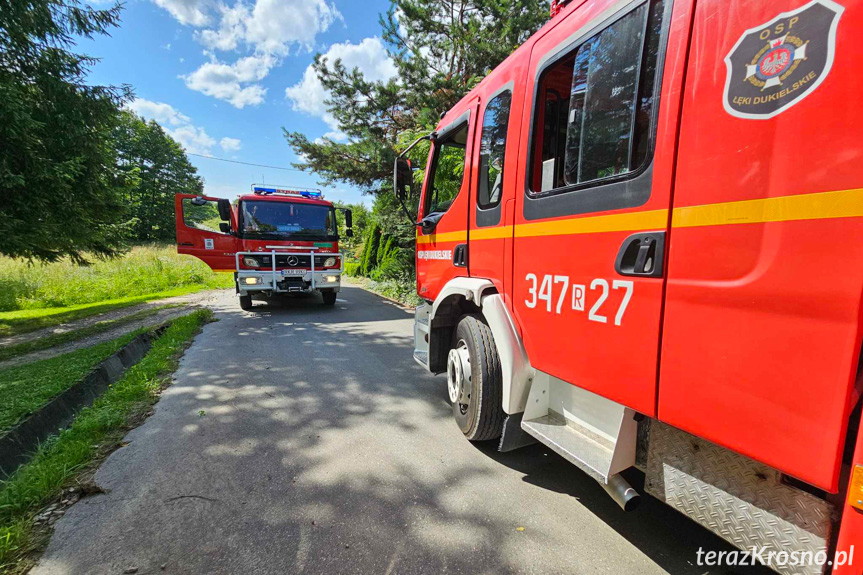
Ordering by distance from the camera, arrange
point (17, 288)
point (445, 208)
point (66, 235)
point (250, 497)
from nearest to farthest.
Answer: point (250, 497) < point (445, 208) < point (66, 235) < point (17, 288)

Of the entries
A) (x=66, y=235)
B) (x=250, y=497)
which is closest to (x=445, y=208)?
(x=250, y=497)

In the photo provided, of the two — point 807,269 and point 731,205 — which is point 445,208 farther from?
point 807,269

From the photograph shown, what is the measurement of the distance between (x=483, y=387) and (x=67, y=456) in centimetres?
293

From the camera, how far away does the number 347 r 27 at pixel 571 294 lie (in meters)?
1.63

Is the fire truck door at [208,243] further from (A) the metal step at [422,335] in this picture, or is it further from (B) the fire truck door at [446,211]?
(A) the metal step at [422,335]

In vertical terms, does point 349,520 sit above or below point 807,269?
below

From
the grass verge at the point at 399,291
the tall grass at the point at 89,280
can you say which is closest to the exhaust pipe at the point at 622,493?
the grass verge at the point at 399,291

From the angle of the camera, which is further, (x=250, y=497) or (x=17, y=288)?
(x=17, y=288)

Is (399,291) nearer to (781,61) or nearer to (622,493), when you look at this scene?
(622,493)

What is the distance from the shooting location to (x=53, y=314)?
8500mm

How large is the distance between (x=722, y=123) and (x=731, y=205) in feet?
1.01

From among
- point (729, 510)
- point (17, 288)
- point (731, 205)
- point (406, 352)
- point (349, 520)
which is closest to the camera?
point (731, 205)

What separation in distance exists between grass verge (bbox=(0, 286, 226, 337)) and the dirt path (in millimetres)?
332

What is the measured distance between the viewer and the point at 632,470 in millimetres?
2352
